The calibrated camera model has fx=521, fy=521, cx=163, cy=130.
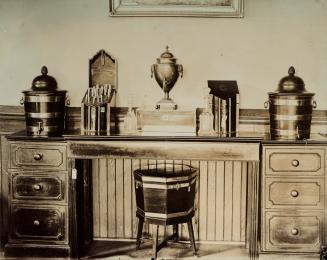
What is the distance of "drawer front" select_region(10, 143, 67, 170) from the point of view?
385 centimetres

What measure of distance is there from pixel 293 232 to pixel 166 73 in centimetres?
152

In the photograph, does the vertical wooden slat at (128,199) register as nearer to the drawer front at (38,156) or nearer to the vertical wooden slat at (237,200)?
the drawer front at (38,156)

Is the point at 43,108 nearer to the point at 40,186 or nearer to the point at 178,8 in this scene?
the point at 40,186

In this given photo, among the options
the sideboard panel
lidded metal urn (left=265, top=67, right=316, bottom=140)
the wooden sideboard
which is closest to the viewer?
the wooden sideboard

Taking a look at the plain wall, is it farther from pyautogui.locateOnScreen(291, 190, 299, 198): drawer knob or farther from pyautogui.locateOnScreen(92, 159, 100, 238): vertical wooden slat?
pyautogui.locateOnScreen(291, 190, 299, 198): drawer knob

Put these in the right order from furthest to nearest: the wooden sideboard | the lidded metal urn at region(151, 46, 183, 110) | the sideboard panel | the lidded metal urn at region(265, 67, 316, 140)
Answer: the sideboard panel < the lidded metal urn at region(151, 46, 183, 110) < the lidded metal urn at region(265, 67, 316, 140) < the wooden sideboard

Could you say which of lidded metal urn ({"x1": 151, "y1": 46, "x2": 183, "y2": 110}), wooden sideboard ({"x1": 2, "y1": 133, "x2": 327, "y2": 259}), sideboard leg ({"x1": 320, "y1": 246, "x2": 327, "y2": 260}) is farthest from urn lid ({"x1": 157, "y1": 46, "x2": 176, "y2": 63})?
sideboard leg ({"x1": 320, "y1": 246, "x2": 327, "y2": 260})

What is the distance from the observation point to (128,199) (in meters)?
4.37

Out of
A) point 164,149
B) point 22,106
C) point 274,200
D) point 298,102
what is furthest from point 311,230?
point 22,106

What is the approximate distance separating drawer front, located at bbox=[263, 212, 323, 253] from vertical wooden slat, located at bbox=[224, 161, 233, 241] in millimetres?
556

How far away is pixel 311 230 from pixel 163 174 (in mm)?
1156

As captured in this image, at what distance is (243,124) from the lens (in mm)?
4262

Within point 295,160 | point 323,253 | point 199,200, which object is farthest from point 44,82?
point 323,253

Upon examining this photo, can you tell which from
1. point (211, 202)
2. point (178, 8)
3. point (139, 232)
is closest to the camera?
point (139, 232)
